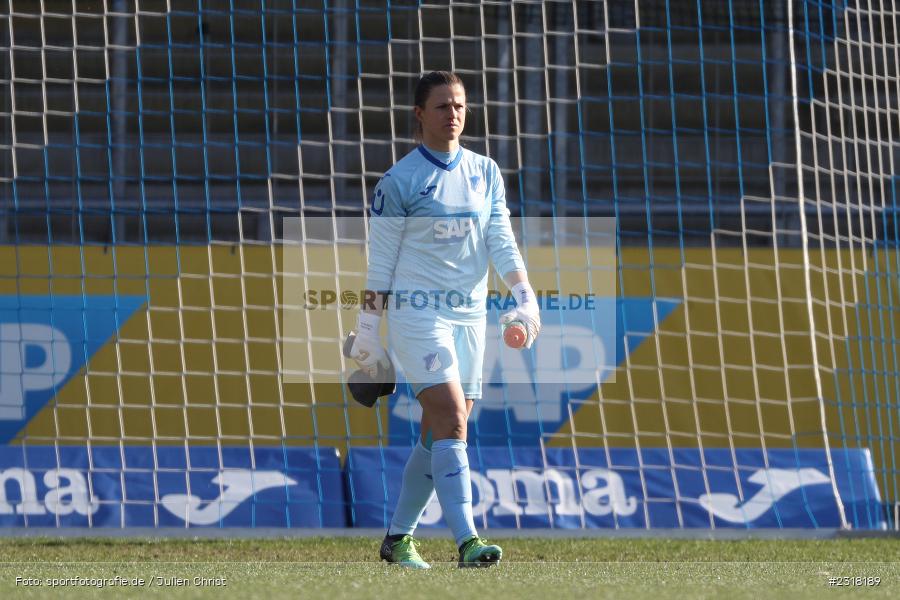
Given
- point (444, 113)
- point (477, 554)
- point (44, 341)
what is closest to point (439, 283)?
point (444, 113)

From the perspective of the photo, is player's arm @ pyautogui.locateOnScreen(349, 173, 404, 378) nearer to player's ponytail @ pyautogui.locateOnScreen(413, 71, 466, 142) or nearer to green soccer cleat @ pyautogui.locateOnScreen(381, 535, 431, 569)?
player's ponytail @ pyautogui.locateOnScreen(413, 71, 466, 142)

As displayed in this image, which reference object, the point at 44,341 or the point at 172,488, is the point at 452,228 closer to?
the point at 172,488

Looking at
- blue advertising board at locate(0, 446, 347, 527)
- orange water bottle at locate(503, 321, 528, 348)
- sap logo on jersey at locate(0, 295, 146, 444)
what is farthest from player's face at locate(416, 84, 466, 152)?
sap logo on jersey at locate(0, 295, 146, 444)

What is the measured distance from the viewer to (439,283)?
4.07m

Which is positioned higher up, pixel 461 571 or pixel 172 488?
pixel 461 571

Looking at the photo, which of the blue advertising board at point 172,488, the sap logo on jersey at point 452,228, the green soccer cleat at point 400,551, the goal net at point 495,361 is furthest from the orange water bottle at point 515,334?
the blue advertising board at point 172,488

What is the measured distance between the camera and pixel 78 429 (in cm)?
686

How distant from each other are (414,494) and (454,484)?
0.32m

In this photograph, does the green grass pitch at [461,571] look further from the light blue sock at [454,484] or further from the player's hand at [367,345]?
the player's hand at [367,345]

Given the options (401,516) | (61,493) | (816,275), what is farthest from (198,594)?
(816,275)

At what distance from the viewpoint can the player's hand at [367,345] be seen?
4059 millimetres

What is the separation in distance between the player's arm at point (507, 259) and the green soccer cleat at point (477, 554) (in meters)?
0.70

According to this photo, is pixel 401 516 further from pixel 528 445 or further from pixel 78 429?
pixel 78 429

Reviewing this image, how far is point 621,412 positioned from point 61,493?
3.12 m
